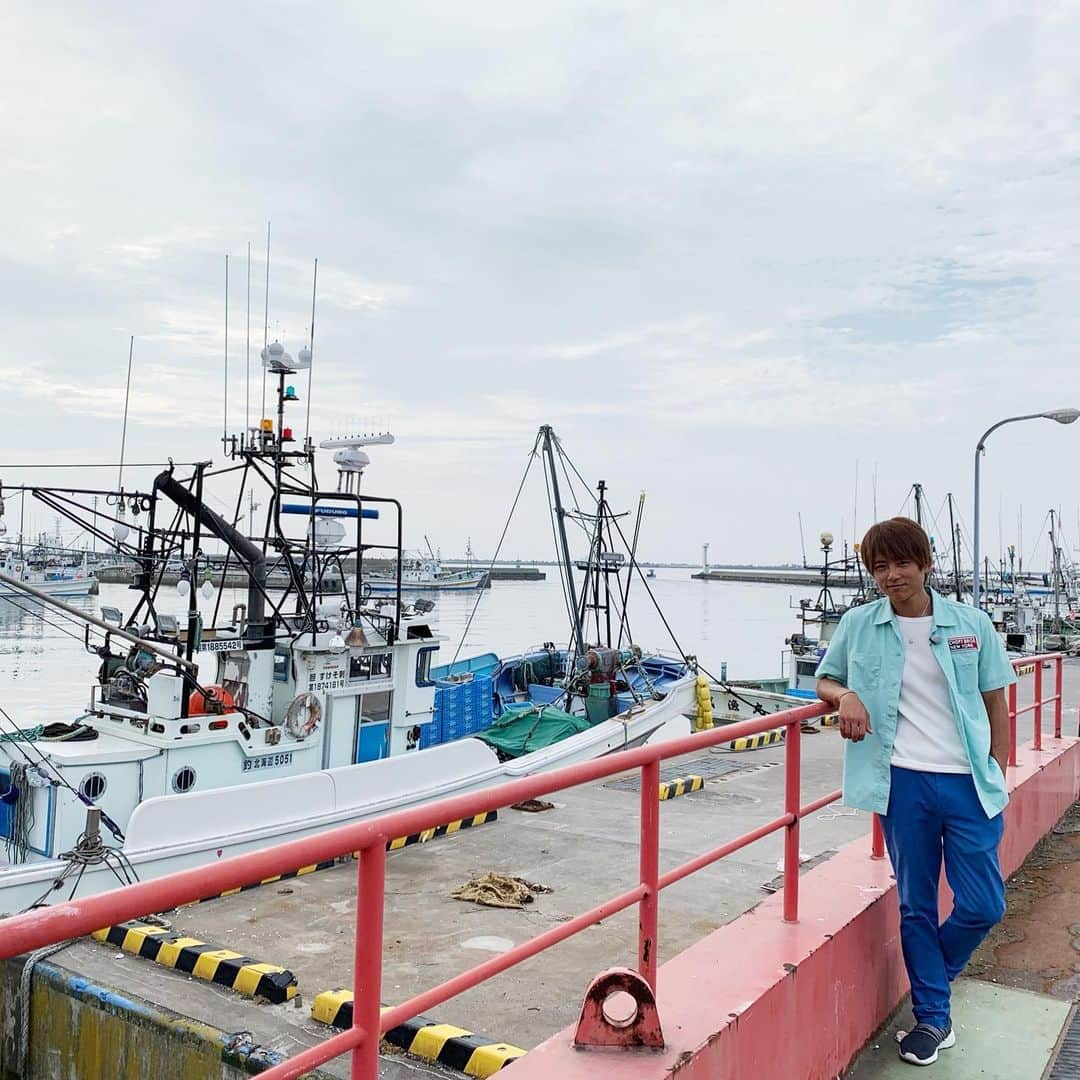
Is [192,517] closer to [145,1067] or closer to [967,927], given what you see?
[145,1067]

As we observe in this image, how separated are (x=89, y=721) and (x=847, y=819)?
7764mm

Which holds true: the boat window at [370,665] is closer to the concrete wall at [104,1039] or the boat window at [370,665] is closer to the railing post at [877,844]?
the concrete wall at [104,1039]

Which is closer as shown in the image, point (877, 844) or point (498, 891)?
point (877, 844)

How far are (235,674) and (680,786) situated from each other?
5244mm

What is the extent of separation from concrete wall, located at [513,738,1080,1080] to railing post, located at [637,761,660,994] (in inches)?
6.7

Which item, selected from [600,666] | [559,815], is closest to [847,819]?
[559,815]

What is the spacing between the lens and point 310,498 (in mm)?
12016

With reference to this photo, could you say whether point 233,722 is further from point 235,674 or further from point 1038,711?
point 1038,711

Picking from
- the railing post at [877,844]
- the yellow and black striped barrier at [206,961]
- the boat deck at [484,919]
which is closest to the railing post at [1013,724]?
the railing post at [877,844]

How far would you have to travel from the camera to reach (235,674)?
11609mm

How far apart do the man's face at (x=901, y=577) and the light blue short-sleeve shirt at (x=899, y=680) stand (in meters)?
0.10

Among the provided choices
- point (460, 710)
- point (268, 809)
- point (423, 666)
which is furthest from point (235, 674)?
point (460, 710)

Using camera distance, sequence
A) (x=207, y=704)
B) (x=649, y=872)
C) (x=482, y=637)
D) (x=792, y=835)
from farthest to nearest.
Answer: (x=482, y=637) → (x=207, y=704) → (x=792, y=835) → (x=649, y=872)

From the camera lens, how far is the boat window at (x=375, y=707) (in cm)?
1185
